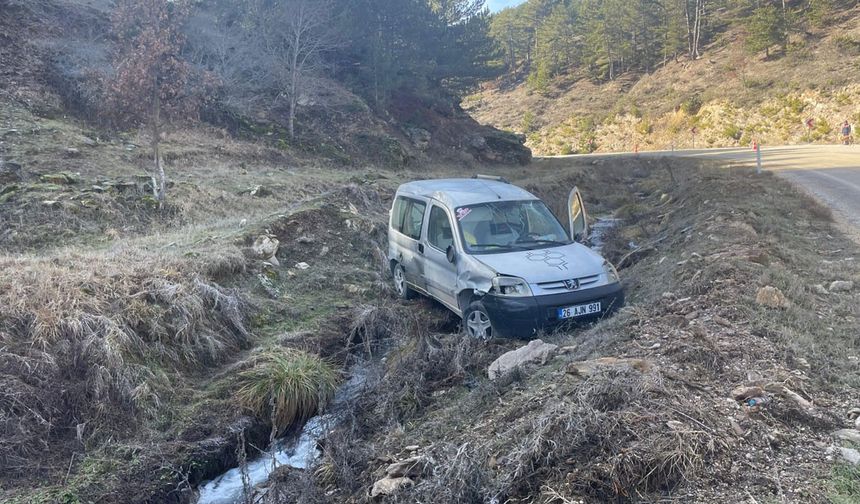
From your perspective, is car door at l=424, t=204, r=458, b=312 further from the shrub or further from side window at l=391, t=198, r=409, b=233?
the shrub

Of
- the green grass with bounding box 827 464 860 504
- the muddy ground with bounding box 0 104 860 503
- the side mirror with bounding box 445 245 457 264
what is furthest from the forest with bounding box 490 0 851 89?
the green grass with bounding box 827 464 860 504

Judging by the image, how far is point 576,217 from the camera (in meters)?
7.70

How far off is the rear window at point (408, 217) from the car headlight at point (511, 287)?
213 centimetres

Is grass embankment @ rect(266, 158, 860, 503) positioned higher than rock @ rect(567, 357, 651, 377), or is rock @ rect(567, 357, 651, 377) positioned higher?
rock @ rect(567, 357, 651, 377)

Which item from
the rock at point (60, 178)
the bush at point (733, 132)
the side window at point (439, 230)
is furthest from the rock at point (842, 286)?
the bush at point (733, 132)

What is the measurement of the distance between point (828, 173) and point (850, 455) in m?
17.2

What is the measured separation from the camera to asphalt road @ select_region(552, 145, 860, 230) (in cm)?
1223

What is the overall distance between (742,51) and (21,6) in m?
49.9

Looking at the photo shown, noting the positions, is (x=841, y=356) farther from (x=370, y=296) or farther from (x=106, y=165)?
(x=106, y=165)

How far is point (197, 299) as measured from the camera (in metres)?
7.05

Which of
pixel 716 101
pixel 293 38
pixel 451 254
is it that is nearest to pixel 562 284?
pixel 451 254

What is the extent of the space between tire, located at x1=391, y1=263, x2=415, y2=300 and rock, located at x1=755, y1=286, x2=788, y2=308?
15.3ft

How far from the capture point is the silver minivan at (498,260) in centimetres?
624

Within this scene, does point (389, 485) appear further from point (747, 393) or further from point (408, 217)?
point (408, 217)
